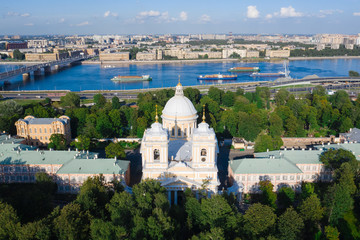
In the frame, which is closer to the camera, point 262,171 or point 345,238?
point 345,238

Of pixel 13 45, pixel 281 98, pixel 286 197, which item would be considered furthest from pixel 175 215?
pixel 13 45

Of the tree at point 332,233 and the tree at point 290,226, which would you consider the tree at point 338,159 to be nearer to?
the tree at point 332,233

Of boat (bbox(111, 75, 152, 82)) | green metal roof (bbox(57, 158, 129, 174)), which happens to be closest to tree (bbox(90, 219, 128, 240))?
green metal roof (bbox(57, 158, 129, 174))

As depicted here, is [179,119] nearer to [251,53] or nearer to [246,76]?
[246,76]

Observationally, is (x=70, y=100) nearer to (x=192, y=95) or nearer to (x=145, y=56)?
(x=192, y=95)

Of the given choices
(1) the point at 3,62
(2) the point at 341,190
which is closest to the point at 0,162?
(2) the point at 341,190

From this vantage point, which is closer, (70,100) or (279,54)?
(70,100)

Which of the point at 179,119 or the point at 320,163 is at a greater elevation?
the point at 179,119
